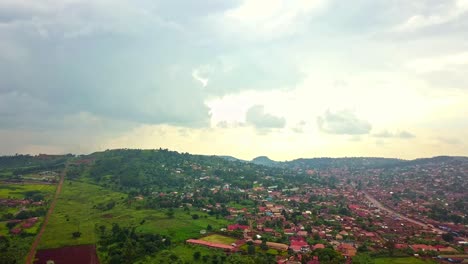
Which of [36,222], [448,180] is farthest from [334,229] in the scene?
[448,180]

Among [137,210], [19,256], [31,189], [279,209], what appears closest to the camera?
[19,256]

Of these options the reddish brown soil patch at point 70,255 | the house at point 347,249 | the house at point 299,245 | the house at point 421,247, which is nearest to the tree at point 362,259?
the house at point 347,249

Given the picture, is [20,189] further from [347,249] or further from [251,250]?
[347,249]

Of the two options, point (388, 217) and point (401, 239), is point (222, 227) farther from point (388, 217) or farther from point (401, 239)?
→ point (388, 217)

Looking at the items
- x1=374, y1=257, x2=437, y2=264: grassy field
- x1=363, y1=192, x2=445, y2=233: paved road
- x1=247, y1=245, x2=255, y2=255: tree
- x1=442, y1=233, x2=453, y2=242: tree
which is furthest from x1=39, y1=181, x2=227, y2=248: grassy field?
x1=363, y1=192, x2=445, y2=233: paved road

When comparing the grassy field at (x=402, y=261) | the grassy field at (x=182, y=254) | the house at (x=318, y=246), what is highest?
the house at (x=318, y=246)

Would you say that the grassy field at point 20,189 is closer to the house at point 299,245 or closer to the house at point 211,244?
the house at point 211,244

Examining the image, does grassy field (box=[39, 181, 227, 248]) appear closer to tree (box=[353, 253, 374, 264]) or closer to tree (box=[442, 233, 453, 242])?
tree (box=[353, 253, 374, 264])
